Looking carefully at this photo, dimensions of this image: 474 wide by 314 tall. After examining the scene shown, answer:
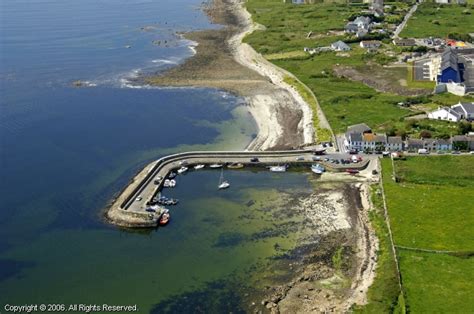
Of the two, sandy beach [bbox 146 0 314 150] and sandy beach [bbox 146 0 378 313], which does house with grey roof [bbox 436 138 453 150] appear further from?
sandy beach [bbox 146 0 314 150]

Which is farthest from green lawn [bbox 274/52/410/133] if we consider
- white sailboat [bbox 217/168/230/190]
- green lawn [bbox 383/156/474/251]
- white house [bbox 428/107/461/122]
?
white sailboat [bbox 217/168/230/190]

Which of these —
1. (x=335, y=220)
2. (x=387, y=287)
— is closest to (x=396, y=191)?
(x=335, y=220)

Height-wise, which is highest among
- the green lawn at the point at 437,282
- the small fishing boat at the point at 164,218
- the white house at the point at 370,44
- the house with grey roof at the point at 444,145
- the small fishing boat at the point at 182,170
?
the white house at the point at 370,44

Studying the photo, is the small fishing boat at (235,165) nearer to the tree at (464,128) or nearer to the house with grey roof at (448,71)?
the tree at (464,128)

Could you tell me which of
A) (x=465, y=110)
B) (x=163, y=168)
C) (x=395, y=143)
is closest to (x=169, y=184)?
(x=163, y=168)

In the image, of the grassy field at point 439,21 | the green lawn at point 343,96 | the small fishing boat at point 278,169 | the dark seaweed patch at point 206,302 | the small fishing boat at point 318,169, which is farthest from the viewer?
the grassy field at point 439,21

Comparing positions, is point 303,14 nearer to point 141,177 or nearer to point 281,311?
point 141,177

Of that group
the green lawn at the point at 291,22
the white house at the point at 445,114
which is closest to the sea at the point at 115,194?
the green lawn at the point at 291,22
